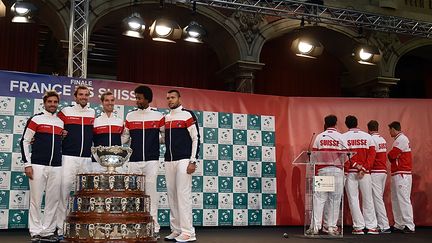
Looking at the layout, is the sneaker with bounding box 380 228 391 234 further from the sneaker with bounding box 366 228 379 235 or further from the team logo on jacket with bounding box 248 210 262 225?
the team logo on jacket with bounding box 248 210 262 225

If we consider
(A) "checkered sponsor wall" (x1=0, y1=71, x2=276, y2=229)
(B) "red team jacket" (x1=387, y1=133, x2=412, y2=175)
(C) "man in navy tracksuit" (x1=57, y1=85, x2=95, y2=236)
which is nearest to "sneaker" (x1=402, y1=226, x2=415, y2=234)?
(B) "red team jacket" (x1=387, y1=133, x2=412, y2=175)

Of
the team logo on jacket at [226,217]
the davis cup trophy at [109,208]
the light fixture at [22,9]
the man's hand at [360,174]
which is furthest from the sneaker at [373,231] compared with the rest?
the light fixture at [22,9]

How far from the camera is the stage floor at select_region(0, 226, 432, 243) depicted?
5.62 meters

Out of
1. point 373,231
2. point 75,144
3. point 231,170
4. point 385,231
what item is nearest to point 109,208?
point 75,144

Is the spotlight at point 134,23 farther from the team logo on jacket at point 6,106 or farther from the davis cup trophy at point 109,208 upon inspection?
the davis cup trophy at point 109,208

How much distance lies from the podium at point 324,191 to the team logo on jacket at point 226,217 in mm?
1134

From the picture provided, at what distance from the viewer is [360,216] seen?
260 inches

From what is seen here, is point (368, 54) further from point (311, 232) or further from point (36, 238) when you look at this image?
point (36, 238)

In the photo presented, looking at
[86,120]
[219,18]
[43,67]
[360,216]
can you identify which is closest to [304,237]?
[360,216]

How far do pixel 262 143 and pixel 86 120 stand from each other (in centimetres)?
277

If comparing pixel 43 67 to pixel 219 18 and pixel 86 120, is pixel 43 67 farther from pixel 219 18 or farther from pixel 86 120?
pixel 86 120

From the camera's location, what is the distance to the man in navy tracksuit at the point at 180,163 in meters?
5.33

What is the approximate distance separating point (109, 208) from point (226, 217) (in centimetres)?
280

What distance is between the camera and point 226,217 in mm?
6973
